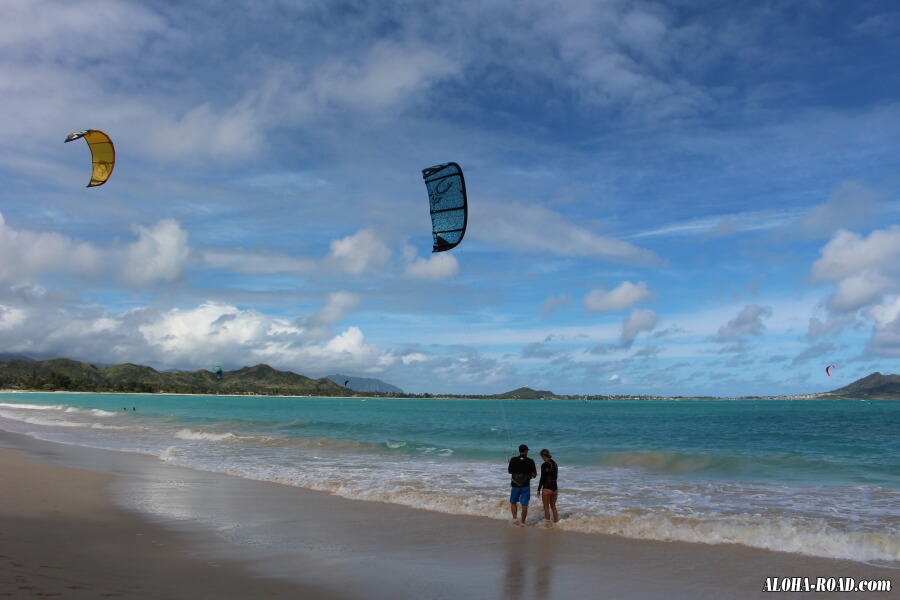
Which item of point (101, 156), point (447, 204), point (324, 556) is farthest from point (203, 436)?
point (324, 556)

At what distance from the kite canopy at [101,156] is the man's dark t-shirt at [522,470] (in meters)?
12.7

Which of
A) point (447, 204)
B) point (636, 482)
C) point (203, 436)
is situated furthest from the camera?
point (203, 436)

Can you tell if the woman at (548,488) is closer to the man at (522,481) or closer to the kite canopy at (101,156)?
the man at (522,481)

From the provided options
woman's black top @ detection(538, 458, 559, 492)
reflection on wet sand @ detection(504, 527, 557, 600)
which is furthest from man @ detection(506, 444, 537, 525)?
reflection on wet sand @ detection(504, 527, 557, 600)

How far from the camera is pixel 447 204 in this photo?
38.3 ft

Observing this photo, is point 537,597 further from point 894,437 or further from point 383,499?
point 894,437

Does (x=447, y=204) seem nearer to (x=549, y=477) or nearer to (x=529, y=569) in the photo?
(x=549, y=477)

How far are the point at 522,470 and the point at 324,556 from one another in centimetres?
398

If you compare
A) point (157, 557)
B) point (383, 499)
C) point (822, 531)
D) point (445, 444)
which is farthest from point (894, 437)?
point (157, 557)

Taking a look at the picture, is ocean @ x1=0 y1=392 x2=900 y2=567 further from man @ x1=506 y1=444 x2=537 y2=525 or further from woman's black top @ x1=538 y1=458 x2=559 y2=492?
woman's black top @ x1=538 y1=458 x2=559 y2=492

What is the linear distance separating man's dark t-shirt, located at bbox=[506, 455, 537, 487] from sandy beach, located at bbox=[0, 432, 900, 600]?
0.73 metres

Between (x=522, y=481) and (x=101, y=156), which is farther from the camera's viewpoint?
(x=101, y=156)

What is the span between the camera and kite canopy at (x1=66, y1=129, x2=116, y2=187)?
16.2 m

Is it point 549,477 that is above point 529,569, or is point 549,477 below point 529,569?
above
